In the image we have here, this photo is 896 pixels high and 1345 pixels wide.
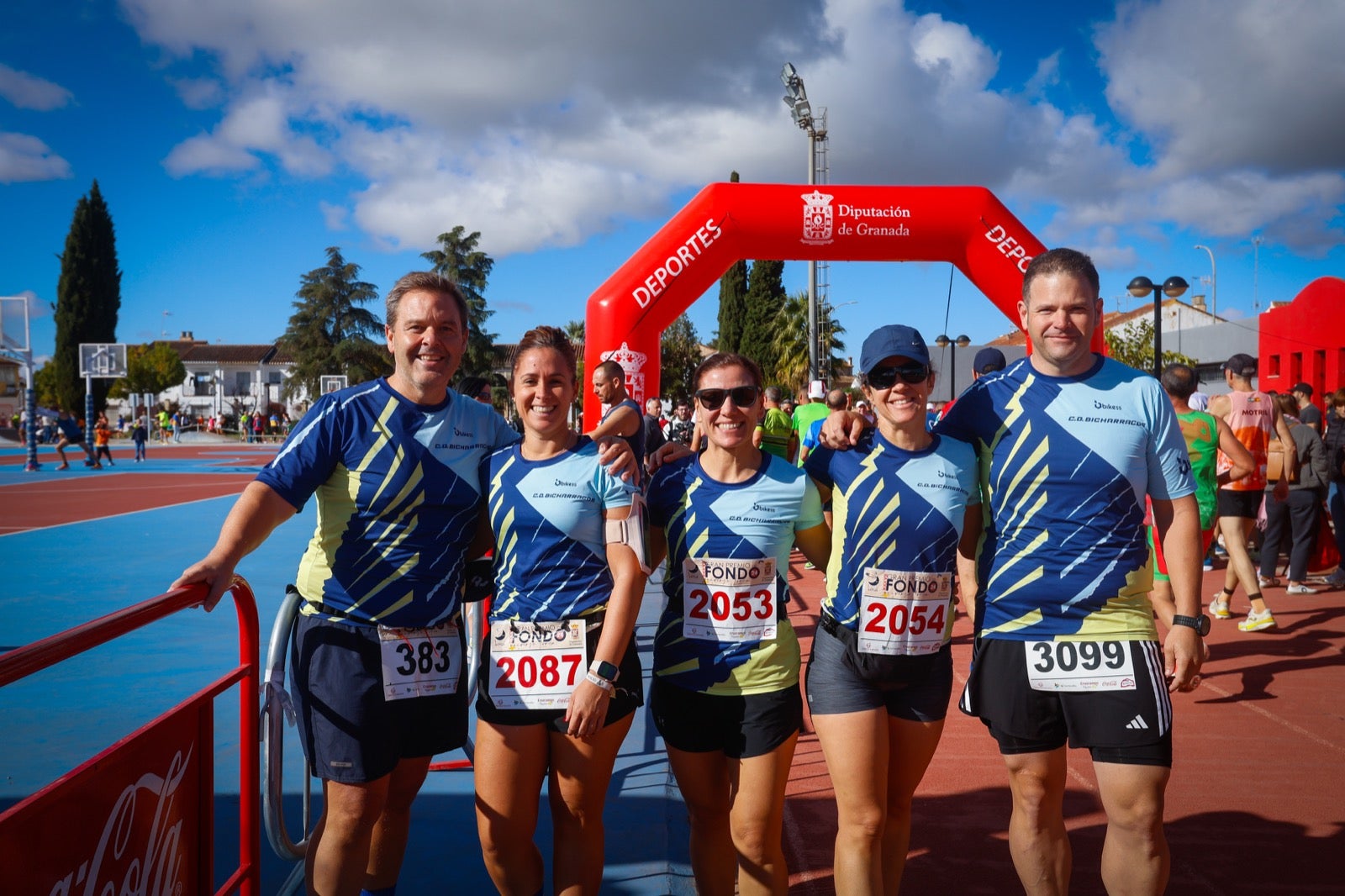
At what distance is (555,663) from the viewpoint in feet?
8.68

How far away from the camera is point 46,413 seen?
50.9 metres

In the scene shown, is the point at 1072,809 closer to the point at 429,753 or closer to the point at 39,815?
the point at 429,753

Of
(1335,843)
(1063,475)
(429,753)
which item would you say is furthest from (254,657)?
(1335,843)

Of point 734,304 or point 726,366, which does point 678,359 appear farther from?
point 726,366

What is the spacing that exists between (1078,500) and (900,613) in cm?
61

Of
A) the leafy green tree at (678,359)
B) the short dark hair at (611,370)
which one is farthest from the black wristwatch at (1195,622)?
the leafy green tree at (678,359)

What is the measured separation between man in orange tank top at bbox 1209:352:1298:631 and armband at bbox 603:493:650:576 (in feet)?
20.4

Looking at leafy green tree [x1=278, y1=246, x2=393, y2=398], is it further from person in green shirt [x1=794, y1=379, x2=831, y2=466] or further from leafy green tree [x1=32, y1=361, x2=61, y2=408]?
person in green shirt [x1=794, y1=379, x2=831, y2=466]

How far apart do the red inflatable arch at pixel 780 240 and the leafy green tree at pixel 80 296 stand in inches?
2056

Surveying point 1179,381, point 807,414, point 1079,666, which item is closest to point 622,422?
Result: point 1079,666

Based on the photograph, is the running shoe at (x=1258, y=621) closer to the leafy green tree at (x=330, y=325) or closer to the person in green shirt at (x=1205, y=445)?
the person in green shirt at (x=1205, y=445)

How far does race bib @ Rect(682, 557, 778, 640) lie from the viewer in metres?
2.72

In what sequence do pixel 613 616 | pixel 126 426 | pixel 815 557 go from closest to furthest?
pixel 613 616, pixel 815 557, pixel 126 426

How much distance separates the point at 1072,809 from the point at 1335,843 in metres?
0.98
